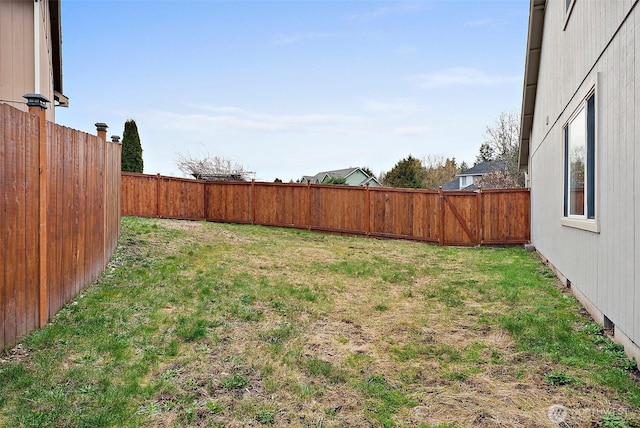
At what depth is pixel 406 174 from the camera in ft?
122

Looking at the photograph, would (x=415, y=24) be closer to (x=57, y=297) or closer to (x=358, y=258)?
(x=358, y=258)

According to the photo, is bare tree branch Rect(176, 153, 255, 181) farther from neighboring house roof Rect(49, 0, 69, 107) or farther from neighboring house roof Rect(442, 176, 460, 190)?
neighboring house roof Rect(442, 176, 460, 190)

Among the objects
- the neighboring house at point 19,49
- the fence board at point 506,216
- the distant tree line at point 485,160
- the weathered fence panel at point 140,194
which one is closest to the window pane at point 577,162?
the fence board at point 506,216

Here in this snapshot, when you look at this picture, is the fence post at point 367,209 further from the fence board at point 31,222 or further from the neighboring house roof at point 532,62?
the fence board at point 31,222

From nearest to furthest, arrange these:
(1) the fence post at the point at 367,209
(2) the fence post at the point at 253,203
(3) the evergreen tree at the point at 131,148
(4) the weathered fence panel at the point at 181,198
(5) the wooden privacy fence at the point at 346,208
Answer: (5) the wooden privacy fence at the point at 346,208
(1) the fence post at the point at 367,209
(4) the weathered fence panel at the point at 181,198
(2) the fence post at the point at 253,203
(3) the evergreen tree at the point at 131,148

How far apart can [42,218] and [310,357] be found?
9.22 feet

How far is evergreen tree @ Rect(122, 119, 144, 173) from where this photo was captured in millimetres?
19609

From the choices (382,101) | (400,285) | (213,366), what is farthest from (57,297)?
(382,101)

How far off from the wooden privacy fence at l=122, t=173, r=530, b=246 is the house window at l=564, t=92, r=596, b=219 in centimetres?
560

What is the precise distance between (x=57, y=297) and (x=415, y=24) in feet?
45.6

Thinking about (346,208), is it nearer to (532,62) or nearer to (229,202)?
(229,202)

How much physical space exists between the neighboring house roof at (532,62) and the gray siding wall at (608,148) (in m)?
2.06

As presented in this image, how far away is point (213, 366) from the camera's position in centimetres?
331

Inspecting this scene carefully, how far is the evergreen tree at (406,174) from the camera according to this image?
37094mm
